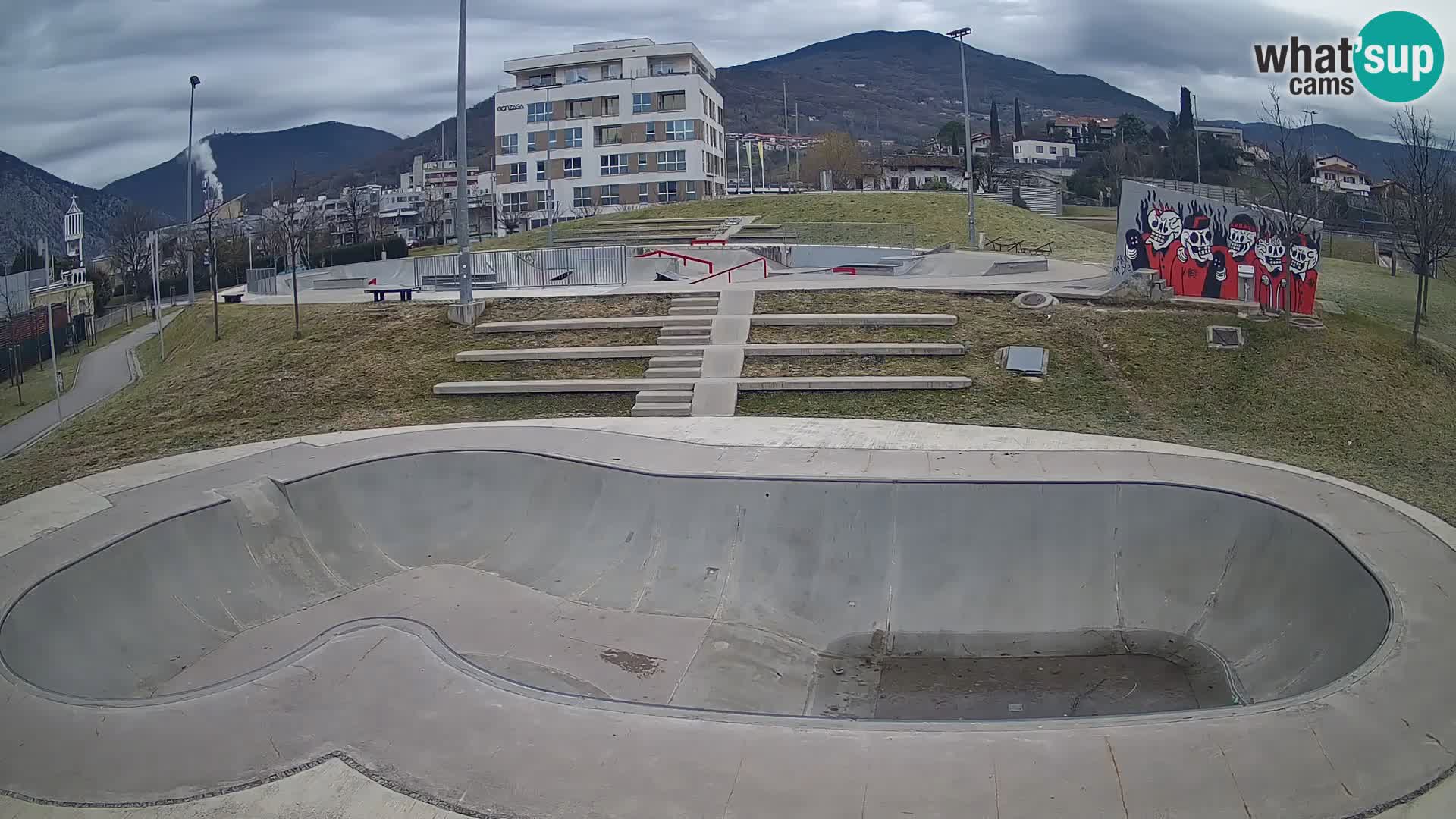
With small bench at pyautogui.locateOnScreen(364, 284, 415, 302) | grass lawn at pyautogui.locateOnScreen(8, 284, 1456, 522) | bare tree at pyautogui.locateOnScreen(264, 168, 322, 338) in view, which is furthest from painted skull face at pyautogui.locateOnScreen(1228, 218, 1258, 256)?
bare tree at pyautogui.locateOnScreen(264, 168, 322, 338)

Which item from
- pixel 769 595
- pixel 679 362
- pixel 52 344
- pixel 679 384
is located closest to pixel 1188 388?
Result: pixel 679 384

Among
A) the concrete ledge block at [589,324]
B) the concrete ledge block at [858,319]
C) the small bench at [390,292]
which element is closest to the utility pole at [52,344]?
the concrete ledge block at [589,324]

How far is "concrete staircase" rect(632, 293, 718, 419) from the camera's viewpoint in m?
20.7

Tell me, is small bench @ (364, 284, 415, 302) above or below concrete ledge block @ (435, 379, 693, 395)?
above

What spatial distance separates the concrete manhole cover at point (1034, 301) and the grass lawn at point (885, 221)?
44.9ft

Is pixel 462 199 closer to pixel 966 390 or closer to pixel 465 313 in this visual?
pixel 465 313

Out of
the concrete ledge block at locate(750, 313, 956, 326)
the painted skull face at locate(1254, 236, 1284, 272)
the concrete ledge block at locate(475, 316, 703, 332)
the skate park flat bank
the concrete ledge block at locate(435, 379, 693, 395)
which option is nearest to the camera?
the skate park flat bank

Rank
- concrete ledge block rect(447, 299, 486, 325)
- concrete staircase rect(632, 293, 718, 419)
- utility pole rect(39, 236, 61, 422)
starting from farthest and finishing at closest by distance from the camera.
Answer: concrete ledge block rect(447, 299, 486, 325), concrete staircase rect(632, 293, 718, 419), utility pole rect(39, 236, 61, 422)

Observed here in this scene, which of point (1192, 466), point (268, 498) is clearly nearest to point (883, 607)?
point (1192, 466)

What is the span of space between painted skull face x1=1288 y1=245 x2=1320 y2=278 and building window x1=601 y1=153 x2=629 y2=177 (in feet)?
156

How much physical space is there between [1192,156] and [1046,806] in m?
84.6

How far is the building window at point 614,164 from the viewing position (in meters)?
64.1

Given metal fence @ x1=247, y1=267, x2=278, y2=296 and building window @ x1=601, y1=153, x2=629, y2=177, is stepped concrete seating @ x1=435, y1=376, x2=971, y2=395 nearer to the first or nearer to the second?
metal fence @ x1=247, y1=267, x2=278, y2=296

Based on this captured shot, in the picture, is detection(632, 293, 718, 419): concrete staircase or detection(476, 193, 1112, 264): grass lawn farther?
detection(476, 193, 1112, 264): grass lawn
